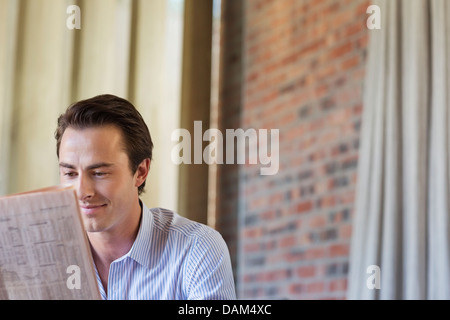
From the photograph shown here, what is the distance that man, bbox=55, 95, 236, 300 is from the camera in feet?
5.56

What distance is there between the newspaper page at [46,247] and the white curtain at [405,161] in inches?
61.8

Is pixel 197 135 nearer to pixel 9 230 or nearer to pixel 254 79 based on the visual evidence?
pixel 254 79

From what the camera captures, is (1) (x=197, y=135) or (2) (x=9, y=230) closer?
(2) (x=9, y=230)

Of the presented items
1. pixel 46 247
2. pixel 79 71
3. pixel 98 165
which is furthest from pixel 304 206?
pixel 46 247

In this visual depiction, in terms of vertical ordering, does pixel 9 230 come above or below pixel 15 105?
below

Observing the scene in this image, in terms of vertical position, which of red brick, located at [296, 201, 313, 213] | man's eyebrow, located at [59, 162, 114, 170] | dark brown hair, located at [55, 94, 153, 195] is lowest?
red brick, located at [296, 201, 313, 213]

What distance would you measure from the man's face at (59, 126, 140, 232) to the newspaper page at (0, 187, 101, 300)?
1.70 ft

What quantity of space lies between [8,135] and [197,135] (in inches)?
35.2

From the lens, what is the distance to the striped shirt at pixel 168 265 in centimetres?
169

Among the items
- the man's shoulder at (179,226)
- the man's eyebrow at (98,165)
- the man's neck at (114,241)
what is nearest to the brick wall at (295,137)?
the man's shoulder at (179,226)

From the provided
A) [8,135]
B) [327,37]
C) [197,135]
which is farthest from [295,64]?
[8,135]

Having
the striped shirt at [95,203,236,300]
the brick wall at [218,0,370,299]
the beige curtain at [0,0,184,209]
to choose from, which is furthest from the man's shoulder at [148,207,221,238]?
the brick wall at [218,0,370,299]

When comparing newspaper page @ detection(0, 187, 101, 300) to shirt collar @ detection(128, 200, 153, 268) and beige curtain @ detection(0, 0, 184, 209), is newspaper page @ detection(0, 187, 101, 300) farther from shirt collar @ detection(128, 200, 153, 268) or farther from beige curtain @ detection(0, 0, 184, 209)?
beige curtain @ detection(0, 0, 184, 209)

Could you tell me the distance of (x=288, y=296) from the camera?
3141mm
